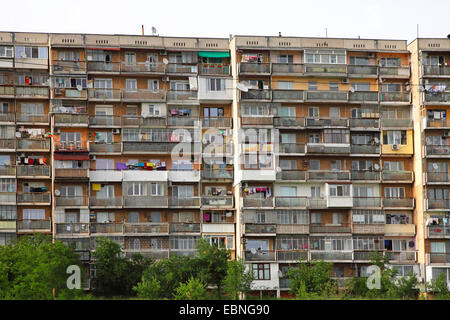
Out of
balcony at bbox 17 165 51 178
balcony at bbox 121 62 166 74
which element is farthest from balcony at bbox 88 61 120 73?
balcony at bbox 17 165 51 178

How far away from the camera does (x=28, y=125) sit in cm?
8044

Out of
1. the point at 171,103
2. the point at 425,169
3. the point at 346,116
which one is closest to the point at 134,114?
the point at 171,103

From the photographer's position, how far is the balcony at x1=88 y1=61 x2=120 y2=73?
80.9 m

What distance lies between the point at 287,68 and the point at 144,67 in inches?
457

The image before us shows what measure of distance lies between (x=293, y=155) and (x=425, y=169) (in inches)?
423

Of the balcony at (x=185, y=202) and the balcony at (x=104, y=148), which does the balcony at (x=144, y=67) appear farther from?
the balcony at (x=185, y=202)

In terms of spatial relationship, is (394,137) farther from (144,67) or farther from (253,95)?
(144,67)

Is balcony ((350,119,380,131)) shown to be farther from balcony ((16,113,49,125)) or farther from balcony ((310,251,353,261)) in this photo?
balcony ((16,113,49,125))

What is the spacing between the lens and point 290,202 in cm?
8100

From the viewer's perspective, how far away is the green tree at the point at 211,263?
7550cm

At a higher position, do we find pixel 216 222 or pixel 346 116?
pixel 346 116

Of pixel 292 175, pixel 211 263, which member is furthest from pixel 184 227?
pixel 292 175

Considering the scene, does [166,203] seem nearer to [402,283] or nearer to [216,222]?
[216,222]

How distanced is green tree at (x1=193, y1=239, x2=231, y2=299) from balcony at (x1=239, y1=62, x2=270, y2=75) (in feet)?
46.9
